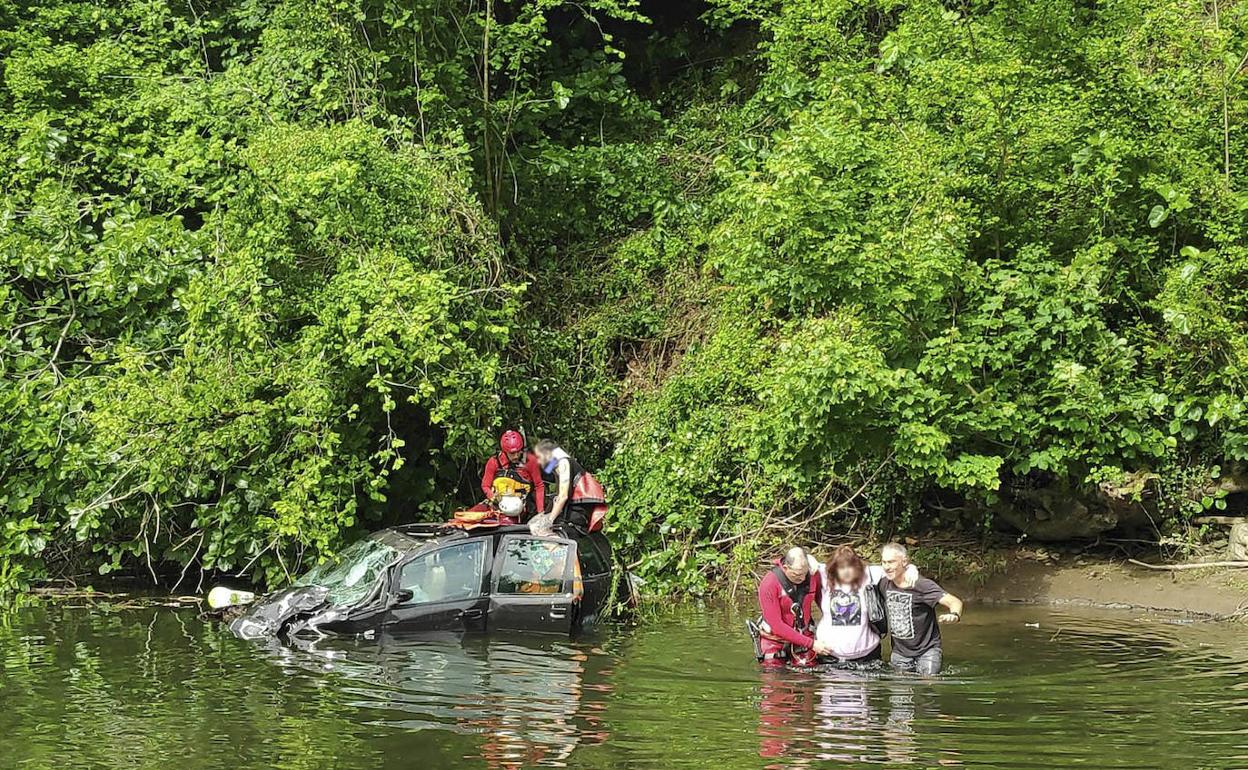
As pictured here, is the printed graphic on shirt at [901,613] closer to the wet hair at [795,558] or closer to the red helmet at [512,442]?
the wet hair at [795,558]

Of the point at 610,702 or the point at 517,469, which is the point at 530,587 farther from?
the point at 610,702

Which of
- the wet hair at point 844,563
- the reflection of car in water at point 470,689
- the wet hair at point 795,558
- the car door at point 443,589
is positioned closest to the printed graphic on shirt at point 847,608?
the wet hair at point 844,563

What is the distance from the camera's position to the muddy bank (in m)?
13.6

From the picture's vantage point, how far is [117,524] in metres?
15.5

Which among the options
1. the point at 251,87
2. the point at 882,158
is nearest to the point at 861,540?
the point at 882,158

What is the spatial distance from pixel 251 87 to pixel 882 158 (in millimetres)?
8397

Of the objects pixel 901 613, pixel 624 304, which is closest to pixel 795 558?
pixel 901 613

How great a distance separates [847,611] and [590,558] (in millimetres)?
2996

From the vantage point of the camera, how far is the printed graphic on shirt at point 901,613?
10.6 m

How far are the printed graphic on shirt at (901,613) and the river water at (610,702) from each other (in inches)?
14.8

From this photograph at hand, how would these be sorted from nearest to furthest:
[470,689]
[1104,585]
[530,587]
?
[470,689]
[530,587]
[1104,585]

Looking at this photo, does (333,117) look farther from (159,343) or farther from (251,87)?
(159,343)

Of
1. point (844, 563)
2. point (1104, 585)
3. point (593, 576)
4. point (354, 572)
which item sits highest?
point (844, 563)

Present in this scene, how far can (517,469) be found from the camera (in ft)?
44.2
